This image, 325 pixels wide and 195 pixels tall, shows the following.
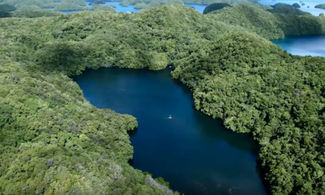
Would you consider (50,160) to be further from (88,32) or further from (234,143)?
(88,32)

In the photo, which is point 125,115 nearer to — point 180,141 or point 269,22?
point 180,141

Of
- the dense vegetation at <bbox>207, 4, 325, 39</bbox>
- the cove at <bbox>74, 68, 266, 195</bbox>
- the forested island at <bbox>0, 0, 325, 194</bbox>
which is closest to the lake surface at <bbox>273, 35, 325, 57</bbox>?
the dense vegetation at <bbox>207, 4, 325, 39</bbox>

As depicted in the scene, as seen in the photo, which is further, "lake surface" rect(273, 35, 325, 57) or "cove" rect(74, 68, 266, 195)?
"lake surface" rect(273, 35, 325, 57)

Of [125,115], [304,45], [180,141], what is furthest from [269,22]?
[125,115]

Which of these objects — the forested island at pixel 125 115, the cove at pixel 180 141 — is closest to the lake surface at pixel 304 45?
the forested island at pixel 125 115

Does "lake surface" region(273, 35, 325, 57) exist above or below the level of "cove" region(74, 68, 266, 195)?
above

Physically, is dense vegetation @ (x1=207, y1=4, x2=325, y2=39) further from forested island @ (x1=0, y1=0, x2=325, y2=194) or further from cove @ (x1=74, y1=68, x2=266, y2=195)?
cove @ (x1=74, y1=68, x2=266, y2=195)
